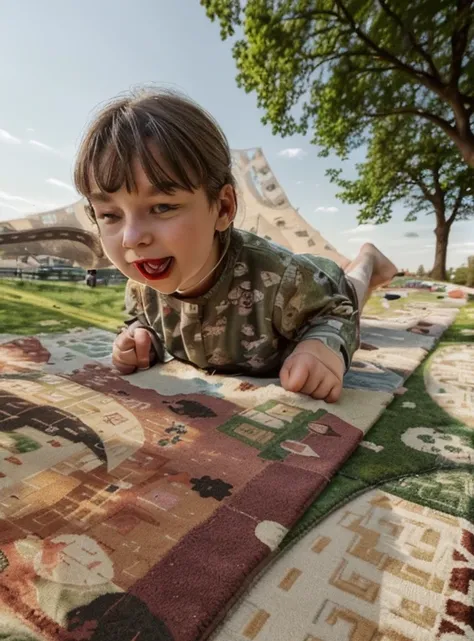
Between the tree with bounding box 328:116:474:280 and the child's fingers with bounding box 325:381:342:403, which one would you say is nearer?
the child's fingers with bounding box 325:381:342:403

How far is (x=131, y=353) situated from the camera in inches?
28.7

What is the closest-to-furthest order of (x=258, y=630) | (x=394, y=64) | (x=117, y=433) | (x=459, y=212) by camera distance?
(x=258, y=630) → (x=117, y=433) → (x=394, y=64) → (x=459, y=212)

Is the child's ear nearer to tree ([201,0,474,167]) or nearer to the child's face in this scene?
the child's face

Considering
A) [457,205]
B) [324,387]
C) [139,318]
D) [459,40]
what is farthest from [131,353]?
[457,205]

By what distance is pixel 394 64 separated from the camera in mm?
2629

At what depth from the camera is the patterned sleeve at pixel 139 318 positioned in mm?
788

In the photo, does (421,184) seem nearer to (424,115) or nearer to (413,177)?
(413,177)

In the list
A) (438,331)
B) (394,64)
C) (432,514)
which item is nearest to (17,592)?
(432,514)

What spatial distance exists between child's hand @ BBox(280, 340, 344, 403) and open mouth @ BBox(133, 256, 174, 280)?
0.22 metres

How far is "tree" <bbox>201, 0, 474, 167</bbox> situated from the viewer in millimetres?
2479

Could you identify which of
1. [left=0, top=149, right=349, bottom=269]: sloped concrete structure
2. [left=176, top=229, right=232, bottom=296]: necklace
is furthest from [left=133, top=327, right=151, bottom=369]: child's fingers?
[left=0, top=149, right=349, bottom=269]: sloped concrete structure

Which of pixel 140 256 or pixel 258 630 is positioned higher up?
pixel 140 256

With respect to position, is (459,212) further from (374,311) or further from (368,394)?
(368,394)

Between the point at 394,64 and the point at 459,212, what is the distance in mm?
3420
